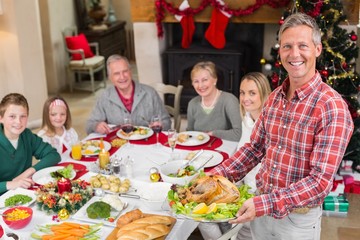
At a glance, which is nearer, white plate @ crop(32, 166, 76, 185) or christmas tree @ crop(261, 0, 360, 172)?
white plate @ crop(32, 166, 76, 185)

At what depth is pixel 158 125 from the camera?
9.26 feet

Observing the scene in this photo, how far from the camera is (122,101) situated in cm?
331

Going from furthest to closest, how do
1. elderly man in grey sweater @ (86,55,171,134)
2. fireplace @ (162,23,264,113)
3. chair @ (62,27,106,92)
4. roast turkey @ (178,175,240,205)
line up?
chair @ (62,27,106,92)
fireplace @ (162,23,264,113)
elderly man in grey sweater @ (86,55,171,134)
roast turkey @ (178,175,240,205)

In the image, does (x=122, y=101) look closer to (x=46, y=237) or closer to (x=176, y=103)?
(x=176, y=103)

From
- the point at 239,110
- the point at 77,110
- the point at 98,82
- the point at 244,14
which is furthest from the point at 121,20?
the point at 239,110

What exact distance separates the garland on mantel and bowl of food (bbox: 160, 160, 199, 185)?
268cm

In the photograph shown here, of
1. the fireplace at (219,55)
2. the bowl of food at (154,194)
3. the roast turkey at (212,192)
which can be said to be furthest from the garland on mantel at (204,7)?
the roast turkey at (212,192)

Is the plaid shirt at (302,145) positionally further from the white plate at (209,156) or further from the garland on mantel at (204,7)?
the garland on mantel at (204,7)

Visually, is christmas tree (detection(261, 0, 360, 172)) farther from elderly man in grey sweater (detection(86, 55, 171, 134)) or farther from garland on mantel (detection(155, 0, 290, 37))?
elderly man in grey sweater (detection(86, 55, 171, 134))

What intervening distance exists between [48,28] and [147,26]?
2053 millimetres

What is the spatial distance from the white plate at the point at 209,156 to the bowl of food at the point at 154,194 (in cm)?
39

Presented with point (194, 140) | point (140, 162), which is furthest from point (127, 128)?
point (194, 140)

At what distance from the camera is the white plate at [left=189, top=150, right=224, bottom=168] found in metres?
2.47

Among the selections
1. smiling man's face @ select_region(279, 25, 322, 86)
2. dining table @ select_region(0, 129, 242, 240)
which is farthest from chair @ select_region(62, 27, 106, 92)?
smiling man's face @ select_region(279, 25, 322, 86)
